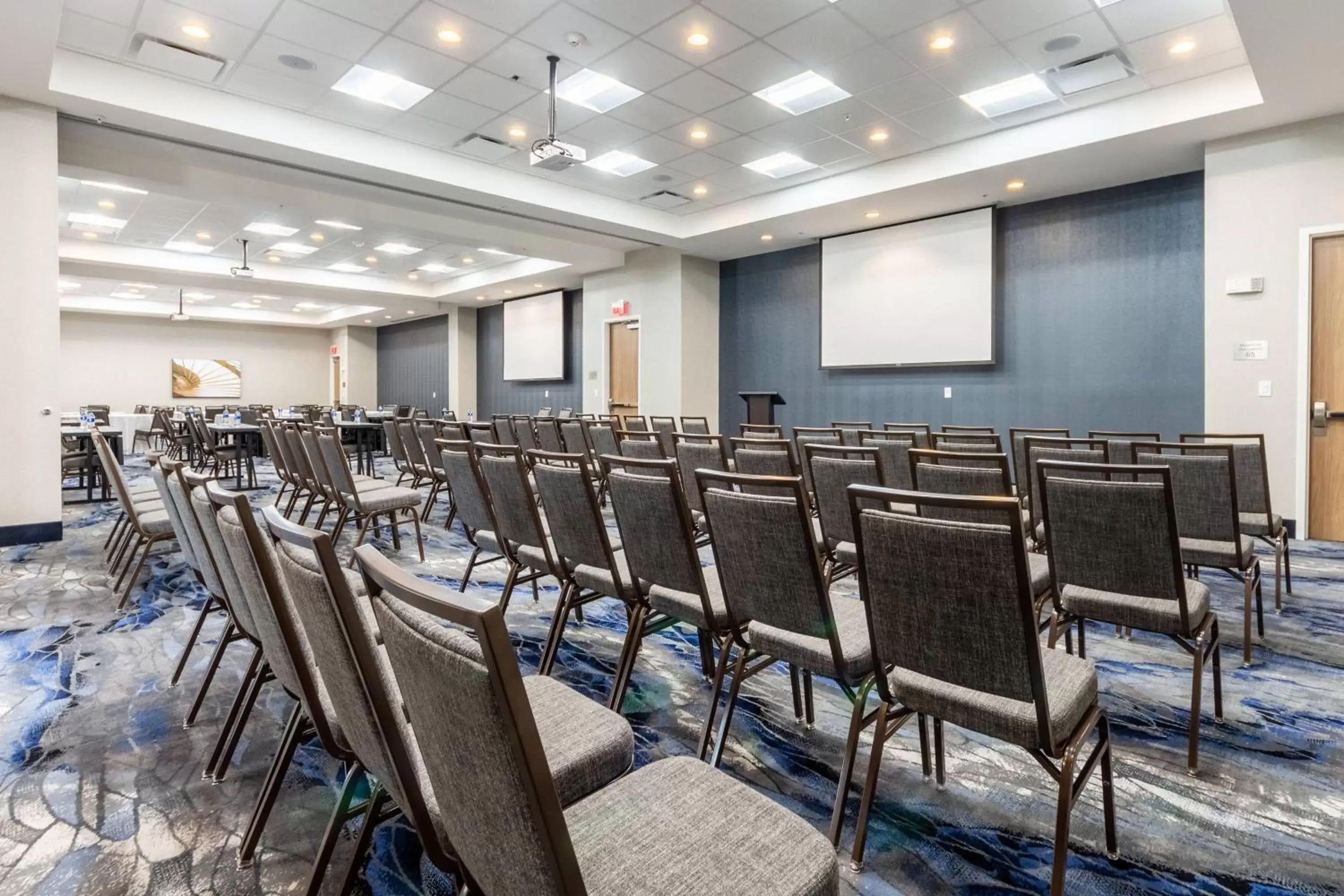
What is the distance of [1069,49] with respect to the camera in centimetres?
521

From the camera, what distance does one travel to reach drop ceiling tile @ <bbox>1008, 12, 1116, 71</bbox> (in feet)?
16.0

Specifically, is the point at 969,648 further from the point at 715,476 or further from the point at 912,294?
the point at 912,294

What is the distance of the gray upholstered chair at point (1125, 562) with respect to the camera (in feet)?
6.56

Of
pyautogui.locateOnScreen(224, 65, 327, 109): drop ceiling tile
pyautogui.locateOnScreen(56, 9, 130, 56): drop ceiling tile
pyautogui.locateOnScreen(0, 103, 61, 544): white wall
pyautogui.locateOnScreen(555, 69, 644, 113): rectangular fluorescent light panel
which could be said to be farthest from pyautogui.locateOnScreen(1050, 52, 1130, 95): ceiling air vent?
pyautogui.locateOnScreen(0, 103, 61, 544): white wall

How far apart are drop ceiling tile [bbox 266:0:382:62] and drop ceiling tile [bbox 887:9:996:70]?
3864mm

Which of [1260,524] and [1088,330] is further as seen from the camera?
[1088,330]

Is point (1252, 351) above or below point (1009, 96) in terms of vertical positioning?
below

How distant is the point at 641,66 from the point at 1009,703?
215 inches

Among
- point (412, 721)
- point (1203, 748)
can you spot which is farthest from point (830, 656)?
point (1203, 748)

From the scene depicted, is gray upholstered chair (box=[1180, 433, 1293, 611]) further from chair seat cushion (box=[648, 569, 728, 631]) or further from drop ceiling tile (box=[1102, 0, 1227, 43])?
drop ceiling tile (box=[1102, 0, 1227, 43])

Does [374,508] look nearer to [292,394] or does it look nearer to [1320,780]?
[1320,780]

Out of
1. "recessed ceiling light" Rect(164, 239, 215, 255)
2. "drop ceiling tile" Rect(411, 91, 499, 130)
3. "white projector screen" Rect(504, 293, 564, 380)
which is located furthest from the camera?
"white projector screen" Rect(504, 293, 564, 380)

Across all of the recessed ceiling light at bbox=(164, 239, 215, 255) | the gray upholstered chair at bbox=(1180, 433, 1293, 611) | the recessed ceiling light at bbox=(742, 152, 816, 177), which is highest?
the recessed ceiling light at bbox=(164, 239, 215, 255)

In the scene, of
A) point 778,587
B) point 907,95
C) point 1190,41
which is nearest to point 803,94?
point 907,95
